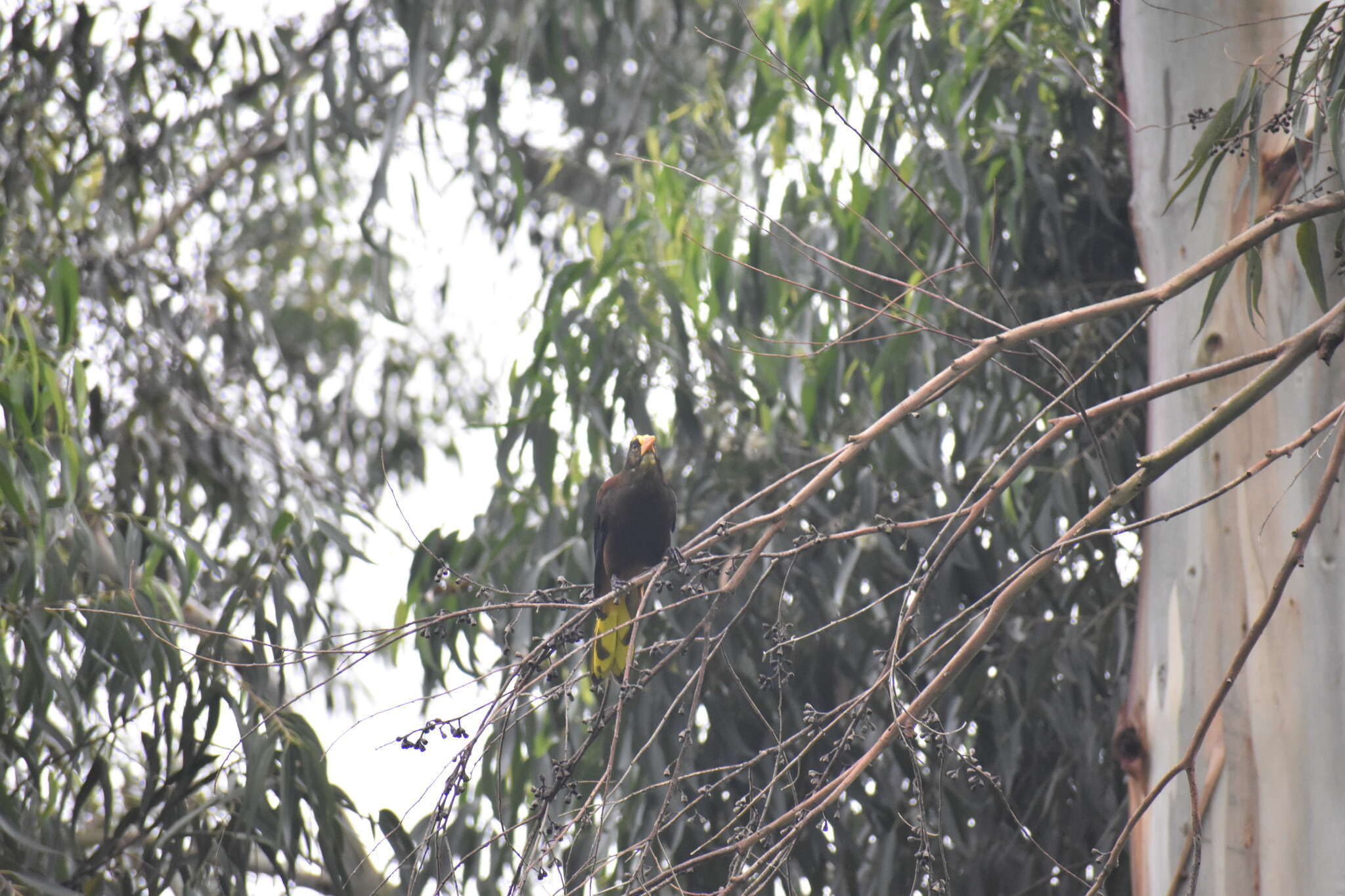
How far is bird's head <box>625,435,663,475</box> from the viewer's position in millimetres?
2838

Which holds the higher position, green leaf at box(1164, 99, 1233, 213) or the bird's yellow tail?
green leaf at box(1164, 99, 1233, 213)

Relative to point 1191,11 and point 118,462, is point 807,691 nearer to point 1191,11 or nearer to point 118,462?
point 1191,11

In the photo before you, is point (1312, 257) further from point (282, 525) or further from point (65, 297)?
point (65, 297)

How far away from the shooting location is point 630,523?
9.39 ft

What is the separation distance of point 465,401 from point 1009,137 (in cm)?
322

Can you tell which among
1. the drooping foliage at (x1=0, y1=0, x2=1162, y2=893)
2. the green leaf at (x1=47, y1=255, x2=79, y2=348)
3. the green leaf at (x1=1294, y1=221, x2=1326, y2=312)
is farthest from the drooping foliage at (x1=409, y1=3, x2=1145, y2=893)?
the green leaf at (x1=47, y1=255, x2=79, y2=348)

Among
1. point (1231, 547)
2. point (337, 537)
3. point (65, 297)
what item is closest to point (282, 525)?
point (337, 537)

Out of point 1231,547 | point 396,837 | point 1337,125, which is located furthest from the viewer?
point 396,837

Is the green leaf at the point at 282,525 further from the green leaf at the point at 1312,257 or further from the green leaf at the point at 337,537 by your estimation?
the green leaf at the point at 1312,257

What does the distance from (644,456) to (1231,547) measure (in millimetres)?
1321

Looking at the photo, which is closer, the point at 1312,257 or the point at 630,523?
the point at 1312,257

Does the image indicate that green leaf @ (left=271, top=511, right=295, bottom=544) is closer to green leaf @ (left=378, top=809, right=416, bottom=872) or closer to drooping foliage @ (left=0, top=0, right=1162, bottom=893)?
drooping foliage @ (left=0, top=0, right=1162, bottom=893)

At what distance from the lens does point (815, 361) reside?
2.89m

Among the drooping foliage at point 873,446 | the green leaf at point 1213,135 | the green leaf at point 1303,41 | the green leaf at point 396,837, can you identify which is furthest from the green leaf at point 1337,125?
the green leaf at point 396,837
